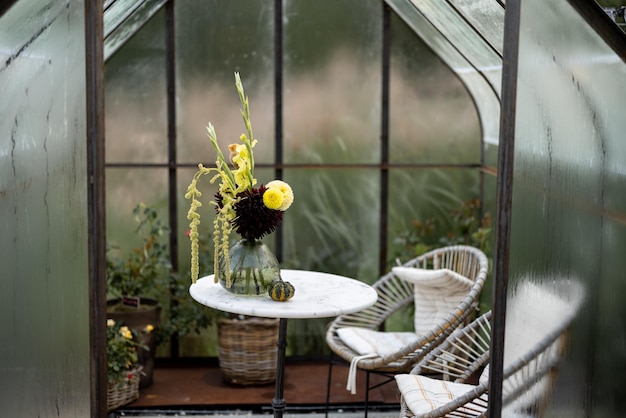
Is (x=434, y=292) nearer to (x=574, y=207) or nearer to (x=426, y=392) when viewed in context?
(x=426, y=392)

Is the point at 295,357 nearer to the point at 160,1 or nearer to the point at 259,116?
the point at 259,116

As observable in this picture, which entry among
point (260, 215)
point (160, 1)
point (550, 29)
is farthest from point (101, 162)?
point (160, 1)

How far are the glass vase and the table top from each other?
1.4 inches

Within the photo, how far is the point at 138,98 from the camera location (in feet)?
18.8

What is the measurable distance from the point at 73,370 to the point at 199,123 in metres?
3.15

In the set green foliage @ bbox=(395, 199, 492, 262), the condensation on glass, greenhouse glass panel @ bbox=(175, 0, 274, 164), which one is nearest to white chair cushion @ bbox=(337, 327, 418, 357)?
green foliage @ bbox=(395, 199, 492, 262)

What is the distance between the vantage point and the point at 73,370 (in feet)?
9.12

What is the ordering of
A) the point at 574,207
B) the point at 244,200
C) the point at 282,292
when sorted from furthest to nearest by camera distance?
the point at 244,200 → the point at 282,292 → the point at 574,207

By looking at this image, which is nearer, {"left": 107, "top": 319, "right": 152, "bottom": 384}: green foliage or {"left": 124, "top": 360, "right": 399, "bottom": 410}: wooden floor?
{"left": 107, "top": 319, "right": 152, "bottom": 384}: green foliage

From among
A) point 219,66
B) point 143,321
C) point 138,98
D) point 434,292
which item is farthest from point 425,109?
point 143,321

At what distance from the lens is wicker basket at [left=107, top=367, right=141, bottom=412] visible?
4.94 metres

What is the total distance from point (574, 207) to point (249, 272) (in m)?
1.36

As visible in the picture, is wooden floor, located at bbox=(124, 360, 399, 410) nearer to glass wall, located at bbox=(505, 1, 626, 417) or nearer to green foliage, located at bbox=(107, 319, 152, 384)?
green foliage, located at bbox=(107, 319, 152, 384)

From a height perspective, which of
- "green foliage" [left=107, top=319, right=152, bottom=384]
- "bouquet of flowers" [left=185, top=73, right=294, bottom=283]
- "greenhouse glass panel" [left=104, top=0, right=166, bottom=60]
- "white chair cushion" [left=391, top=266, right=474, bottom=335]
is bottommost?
"green foliage" [left=107, top=319, right=152, bottom=384]
